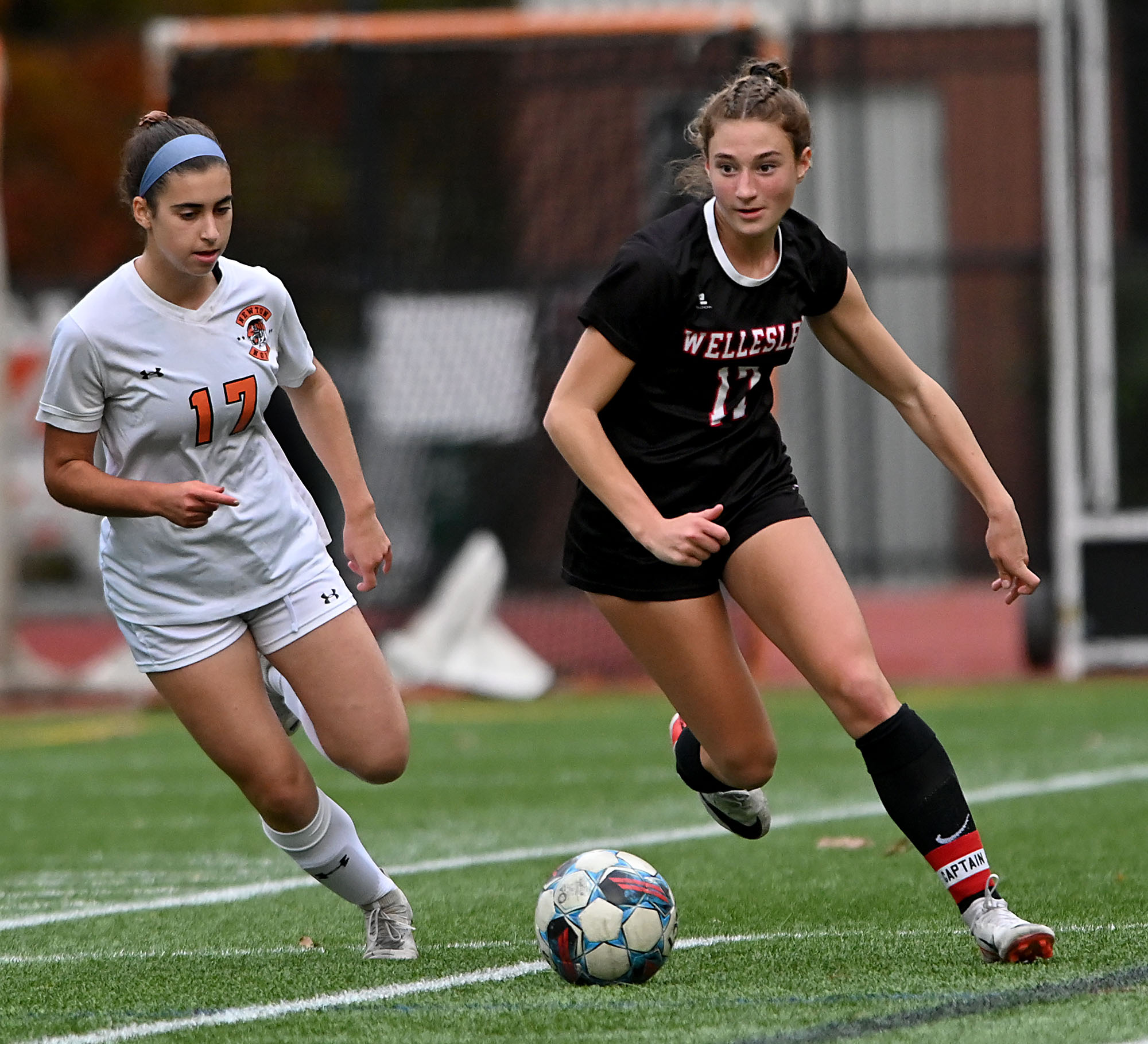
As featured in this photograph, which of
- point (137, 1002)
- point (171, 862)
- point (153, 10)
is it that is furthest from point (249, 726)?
point (153, 10)

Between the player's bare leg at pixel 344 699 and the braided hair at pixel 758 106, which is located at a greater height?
the braided hair at pixel 758 106

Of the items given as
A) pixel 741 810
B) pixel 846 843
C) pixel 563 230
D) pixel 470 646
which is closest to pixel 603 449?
pixel 741 810

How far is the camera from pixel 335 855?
17.0 feet

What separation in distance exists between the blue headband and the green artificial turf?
1.97m

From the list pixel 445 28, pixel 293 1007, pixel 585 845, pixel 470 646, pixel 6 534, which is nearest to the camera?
pixel 293 1007

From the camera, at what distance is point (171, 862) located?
7230mm

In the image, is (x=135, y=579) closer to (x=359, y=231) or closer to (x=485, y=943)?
(x=485, y=943)

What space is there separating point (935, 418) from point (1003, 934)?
135 centimetres

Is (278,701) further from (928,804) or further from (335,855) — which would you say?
(928,804)

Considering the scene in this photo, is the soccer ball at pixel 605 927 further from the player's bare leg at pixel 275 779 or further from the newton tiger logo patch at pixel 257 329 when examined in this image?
the newton tiger logo patch at pixel 257 329

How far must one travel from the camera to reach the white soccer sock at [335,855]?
516cm

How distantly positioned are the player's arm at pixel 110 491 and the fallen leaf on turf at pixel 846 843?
118 inches

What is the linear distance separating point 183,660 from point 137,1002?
88 centimetres

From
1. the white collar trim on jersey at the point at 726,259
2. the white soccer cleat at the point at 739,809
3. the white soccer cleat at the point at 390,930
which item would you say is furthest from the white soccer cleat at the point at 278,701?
the white collar trim on jersey at the point at 726,259
